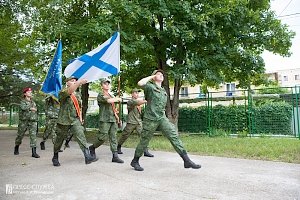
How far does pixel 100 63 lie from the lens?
7.27 meters

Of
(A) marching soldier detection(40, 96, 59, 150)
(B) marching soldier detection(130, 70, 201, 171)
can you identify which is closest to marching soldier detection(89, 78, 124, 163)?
(B) marching soldier detection(130, 70, 201, 171)

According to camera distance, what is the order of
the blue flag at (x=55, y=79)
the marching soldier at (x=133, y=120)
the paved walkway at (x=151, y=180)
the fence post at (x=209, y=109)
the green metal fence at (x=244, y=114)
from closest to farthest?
the paved walkway at (x=151, y=180) → the blue flag at (x=55, y=79) → the marching soldier at (x=133, y=120) → the green metal fence at (x=244, y=114) → the fence post at (x=209, y=109)

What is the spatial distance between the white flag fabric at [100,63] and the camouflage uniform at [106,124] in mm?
533

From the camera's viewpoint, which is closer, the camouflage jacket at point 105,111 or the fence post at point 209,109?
A: the camouflage jacket at point 105,111

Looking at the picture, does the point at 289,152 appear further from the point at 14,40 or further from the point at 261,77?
the point at 14,40

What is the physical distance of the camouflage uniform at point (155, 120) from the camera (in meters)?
5.82

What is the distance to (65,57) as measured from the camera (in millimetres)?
11773

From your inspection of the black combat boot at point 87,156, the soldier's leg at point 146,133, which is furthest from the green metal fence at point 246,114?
the black combat boot at point 87,156

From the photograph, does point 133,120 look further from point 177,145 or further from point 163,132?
point 177,145

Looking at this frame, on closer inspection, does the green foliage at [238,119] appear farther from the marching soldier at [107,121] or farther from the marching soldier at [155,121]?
the marching soldier at [155,121]

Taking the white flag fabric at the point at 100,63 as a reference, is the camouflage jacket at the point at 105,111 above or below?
below

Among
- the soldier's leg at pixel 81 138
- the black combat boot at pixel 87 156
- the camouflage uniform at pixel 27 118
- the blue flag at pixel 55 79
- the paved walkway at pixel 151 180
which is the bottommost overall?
the paved walkway at pixel 151 180

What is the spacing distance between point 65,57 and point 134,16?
10.4ft

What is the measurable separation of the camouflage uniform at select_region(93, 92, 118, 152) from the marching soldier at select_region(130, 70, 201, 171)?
1147 millimetres
